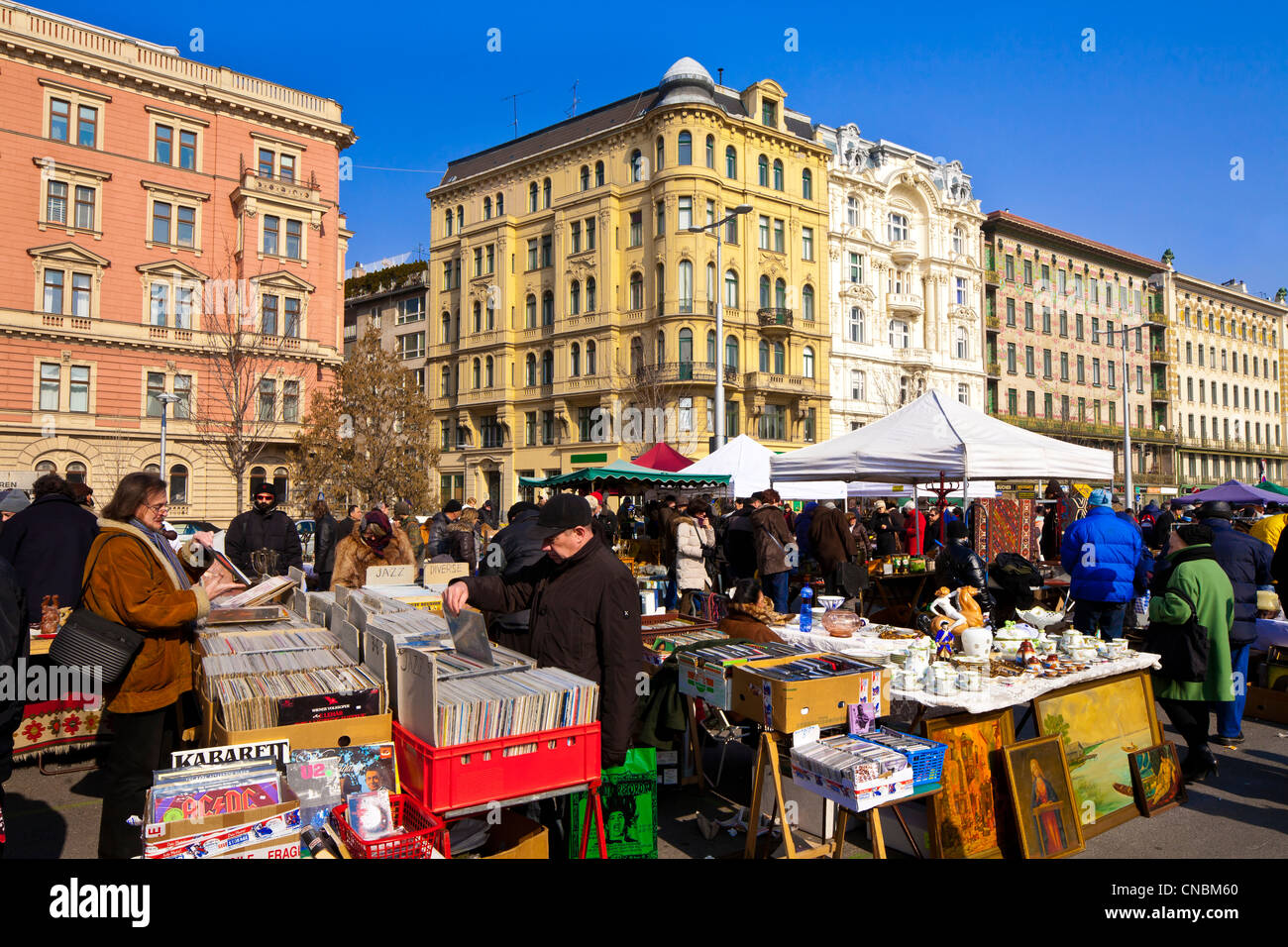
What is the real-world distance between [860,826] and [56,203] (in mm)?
38625

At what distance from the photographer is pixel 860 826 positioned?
5137 mm

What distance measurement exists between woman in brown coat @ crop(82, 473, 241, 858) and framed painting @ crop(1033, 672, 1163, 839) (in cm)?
487

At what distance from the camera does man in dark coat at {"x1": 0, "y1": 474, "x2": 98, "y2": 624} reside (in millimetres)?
6309

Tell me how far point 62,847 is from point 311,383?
34554 mm

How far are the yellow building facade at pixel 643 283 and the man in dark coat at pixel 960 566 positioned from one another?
2770cm

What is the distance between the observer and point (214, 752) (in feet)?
10.9

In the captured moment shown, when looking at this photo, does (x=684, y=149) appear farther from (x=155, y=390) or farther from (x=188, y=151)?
(x=155, y=390)

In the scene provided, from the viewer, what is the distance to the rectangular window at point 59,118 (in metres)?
31.6

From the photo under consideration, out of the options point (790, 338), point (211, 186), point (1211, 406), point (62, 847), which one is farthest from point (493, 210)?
point (1211, 406)

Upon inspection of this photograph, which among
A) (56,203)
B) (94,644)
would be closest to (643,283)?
(56,203)

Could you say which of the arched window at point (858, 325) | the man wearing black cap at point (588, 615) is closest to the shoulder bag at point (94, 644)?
the man wearing black cap at point (588, 615)

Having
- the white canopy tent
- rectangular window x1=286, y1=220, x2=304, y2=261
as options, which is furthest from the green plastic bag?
rectangular window x1=286, y1=220, x2=304, y2=261

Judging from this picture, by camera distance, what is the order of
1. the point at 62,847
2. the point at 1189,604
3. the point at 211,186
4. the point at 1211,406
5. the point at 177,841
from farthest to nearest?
→ the point at 1211,406, the point at 211,186, the point at 1189,604, the point at 62,847, the point at 177,841

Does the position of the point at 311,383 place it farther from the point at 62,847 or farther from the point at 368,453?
the point at 62,847
